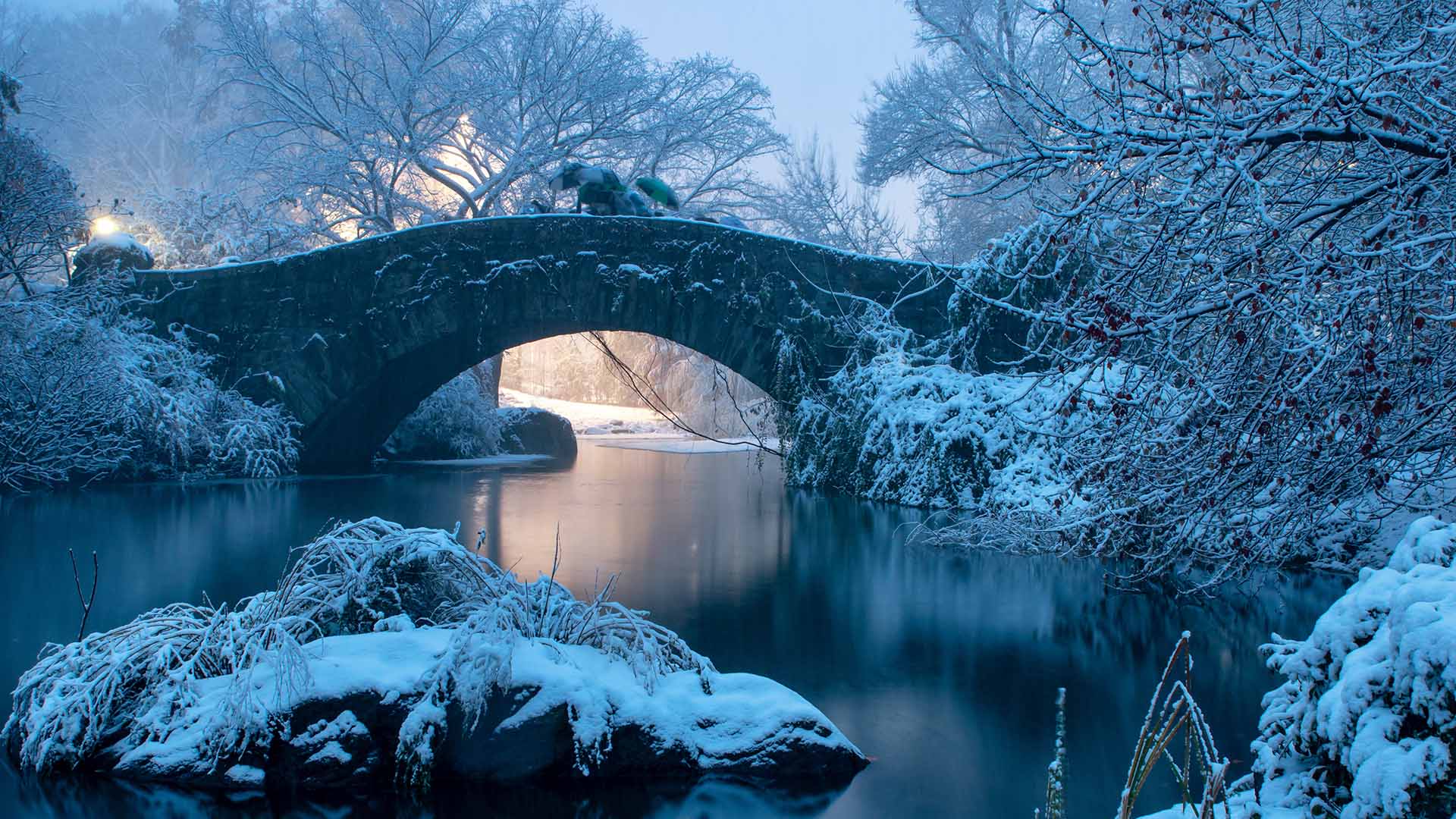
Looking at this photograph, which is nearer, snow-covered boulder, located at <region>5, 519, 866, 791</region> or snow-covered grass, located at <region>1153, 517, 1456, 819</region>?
snow-covered grass, located at <region>1153, 517, 1456, 819</region>

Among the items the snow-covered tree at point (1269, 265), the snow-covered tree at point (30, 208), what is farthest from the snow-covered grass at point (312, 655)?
the snow-covered tree at point (30, 208)

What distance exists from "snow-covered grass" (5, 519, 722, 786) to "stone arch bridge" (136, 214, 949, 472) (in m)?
8.13

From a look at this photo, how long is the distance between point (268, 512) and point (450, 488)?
2975 mm

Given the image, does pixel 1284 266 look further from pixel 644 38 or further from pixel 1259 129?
pixel 644 38

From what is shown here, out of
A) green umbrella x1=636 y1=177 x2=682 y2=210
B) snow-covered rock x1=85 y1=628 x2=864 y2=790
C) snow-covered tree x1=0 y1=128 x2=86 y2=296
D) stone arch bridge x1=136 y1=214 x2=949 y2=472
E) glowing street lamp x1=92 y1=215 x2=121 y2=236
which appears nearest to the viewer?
snow-covered rock x1=85 y1=628 x2=864 y2=790

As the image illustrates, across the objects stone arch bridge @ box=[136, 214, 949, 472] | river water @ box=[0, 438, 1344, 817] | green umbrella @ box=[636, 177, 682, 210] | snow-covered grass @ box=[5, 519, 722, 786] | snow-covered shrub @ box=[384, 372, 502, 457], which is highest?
green umbrella @ box=[636, 177, 682, 210]

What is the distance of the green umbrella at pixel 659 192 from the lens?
Result: 13812 millimetres

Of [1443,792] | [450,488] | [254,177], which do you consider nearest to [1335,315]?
[1443,792]

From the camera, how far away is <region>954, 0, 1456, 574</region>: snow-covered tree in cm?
340

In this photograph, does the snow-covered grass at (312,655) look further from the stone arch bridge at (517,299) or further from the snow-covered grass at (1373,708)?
the stone arch bridge at (517,299)

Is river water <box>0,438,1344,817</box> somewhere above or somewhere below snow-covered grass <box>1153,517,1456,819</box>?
below

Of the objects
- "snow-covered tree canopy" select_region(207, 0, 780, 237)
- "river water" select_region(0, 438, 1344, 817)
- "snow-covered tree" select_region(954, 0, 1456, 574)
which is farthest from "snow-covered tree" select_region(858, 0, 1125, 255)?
"snow-covered tree" select_region(954, 0, 1456, 574)

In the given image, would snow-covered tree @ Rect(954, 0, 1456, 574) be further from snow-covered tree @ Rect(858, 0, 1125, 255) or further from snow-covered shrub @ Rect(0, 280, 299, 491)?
snow-covered tree @ Rect(858, 0, 1125, 255)

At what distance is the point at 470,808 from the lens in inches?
118
